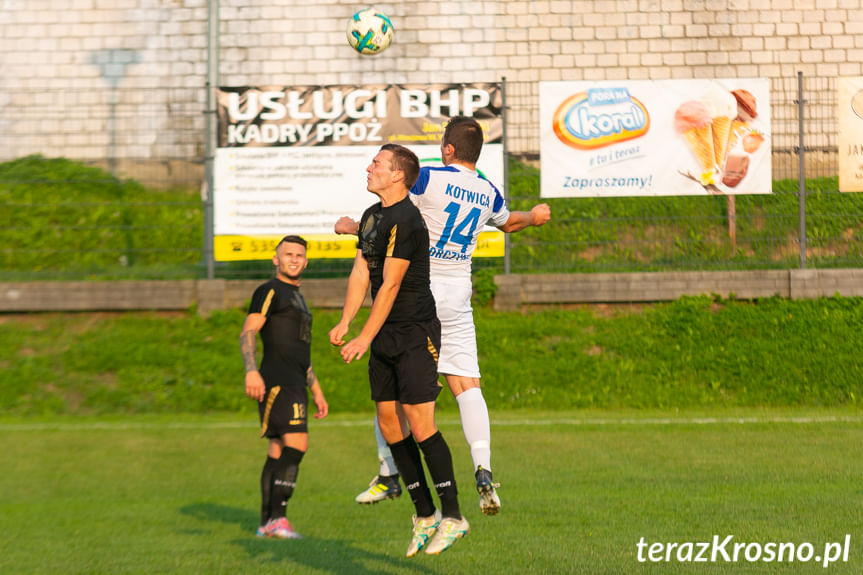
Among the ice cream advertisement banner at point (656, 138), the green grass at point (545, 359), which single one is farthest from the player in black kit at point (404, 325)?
the ice cream advertisement banner at point (656, 138)

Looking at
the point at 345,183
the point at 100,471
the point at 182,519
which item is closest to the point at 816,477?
the point at 182,519

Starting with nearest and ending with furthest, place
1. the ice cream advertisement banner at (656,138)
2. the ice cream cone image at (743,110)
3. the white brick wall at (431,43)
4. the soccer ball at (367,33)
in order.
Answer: the ice cream advertisement banner at (656,138) < the ice cream cone image at (743,110) < the soccer ball at (367,33) < the white brick wall at (431,43)

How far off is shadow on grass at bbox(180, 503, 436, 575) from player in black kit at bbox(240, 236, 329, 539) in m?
0.43

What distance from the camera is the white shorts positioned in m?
5.66

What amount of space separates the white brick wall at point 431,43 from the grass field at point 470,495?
8928 millimetres

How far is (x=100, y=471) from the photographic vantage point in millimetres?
9500

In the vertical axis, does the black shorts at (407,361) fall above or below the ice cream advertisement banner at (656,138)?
below

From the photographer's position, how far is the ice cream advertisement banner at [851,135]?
14.8 m

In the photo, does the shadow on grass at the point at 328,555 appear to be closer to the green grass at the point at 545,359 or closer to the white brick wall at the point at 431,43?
the green grass at the point at 545,359

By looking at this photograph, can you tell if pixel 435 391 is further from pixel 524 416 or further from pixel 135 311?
pixel 135 311

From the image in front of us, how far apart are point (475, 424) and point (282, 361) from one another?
78.4 inches

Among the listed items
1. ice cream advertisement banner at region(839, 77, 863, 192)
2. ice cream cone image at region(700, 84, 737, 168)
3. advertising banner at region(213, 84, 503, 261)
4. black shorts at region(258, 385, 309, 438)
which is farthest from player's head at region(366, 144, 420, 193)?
ice cream advertisement banner at region(839, 77, 863, 192)

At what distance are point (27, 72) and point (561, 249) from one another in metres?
12.1

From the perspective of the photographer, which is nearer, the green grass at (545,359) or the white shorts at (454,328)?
the white shorts at (454,328)
